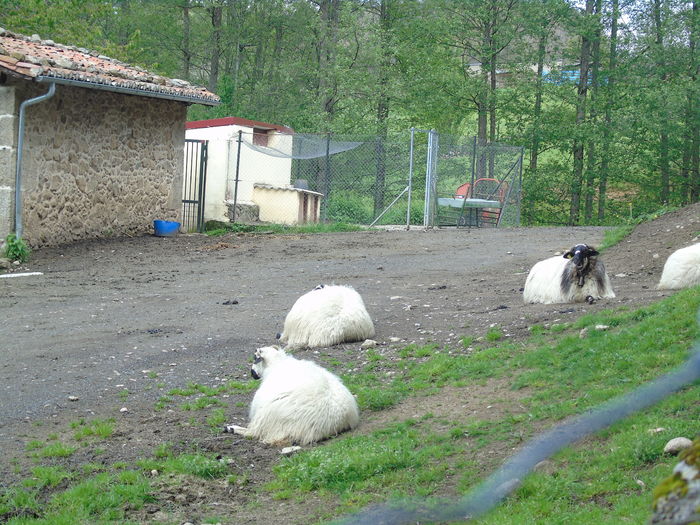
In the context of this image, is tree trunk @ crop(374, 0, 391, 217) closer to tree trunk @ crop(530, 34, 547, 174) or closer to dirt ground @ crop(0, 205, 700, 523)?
tree trunk @ crop(530, 34, 547, 174)

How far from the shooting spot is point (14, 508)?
4.89m

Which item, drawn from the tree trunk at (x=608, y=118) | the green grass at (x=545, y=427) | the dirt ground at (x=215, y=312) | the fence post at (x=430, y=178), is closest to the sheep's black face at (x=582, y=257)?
the dirt ground at (x=215, y=312)

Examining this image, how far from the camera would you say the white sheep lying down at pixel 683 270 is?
346 inches

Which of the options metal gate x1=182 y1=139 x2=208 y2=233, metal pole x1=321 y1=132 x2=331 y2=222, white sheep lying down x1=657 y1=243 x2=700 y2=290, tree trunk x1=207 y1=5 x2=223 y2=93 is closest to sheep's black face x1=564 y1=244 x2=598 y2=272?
white sheep lying down x1=657 y1=243 x2=700 y2=290

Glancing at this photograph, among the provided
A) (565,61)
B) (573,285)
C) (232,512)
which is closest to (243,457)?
(232,512)

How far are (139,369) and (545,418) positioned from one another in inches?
169

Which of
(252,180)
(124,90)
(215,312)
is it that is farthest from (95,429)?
(252,180)

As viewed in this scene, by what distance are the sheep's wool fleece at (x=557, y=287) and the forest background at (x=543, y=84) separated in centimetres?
1972

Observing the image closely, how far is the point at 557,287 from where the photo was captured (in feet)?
30.2

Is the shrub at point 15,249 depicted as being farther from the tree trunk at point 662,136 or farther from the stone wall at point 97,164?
the tree trunk at point 662,136

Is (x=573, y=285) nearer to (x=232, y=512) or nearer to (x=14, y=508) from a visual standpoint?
(x=232, y=512)

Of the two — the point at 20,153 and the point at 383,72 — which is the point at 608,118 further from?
the point at 20,153

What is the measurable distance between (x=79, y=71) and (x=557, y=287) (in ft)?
35.6

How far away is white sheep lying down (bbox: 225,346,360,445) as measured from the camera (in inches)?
238
